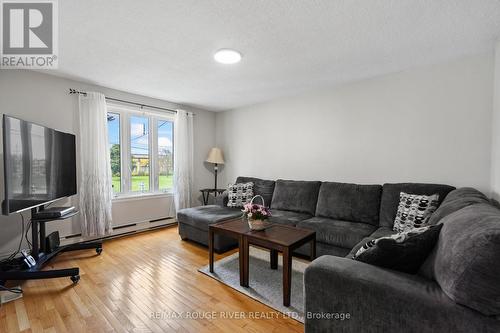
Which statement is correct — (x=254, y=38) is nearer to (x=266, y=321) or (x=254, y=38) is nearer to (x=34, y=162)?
(x=266, y=321)

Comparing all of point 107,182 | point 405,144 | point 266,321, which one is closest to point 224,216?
point 266,321

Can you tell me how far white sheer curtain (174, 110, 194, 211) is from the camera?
4324mm

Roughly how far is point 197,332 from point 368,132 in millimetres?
3006

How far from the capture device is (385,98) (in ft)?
9.78

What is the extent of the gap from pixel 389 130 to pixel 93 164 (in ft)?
13.5

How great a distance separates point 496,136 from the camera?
2.13 metres

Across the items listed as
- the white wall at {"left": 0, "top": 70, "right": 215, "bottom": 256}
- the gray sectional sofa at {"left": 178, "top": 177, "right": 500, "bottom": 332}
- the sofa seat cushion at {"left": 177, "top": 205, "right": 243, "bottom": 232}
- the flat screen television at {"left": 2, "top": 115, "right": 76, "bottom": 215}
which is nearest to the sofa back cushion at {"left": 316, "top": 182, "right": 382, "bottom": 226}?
the gray sectional sofa at {"left": 178, "top": 177, "right": 500, "bottom": 332}

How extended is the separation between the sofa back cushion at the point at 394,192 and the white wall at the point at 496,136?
346 millimetres

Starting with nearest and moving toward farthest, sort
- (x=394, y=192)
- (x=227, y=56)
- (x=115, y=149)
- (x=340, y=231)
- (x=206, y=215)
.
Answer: (x=227, y=56)
(x=340, y=231)
(x=394, y=192)
(x=206, y=215)
(x=115, y=149)

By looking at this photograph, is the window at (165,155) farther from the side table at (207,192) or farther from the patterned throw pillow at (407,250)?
the patterned throw pillow at (407,250)

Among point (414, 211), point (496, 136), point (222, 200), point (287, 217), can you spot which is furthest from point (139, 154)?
point (496, 136)

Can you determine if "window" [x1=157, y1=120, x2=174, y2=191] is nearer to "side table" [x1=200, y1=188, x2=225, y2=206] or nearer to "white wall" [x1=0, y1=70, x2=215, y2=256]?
"white wall" [x1=0, y1=70, x2=215, y2=256]

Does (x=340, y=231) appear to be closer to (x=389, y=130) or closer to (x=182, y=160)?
(x=389, y=130)

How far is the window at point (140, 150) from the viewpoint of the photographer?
3744mm
